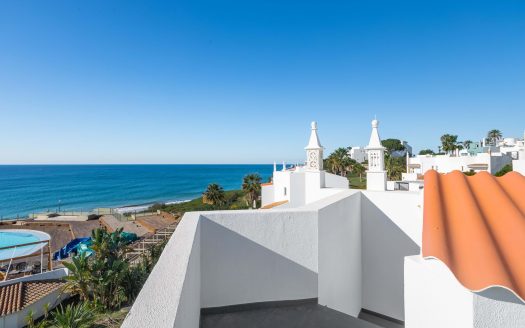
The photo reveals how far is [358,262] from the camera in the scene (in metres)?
5.68

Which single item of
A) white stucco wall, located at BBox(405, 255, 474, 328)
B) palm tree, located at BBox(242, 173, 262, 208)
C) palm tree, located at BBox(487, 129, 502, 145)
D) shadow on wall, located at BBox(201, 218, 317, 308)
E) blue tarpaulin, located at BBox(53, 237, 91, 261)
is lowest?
blue tarpaulin, located at BBox(53, 237, 91, 261)

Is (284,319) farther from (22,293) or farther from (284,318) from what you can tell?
(22,293)

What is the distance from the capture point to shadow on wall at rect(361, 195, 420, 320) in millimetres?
5531

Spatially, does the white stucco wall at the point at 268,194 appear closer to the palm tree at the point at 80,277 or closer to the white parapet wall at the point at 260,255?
the palm tree at the point at 80,277

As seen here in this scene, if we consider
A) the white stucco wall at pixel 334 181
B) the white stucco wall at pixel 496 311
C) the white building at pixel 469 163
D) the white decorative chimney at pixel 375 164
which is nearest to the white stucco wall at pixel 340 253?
the white decorative chimney at pixel 375 164

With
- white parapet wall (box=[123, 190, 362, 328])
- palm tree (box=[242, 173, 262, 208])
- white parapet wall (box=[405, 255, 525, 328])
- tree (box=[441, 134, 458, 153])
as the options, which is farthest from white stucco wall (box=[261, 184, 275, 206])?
tree (box=[441, 134, 458, 153])

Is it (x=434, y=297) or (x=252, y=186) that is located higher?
(x=434, y=297)

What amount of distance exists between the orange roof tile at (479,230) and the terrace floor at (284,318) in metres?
2.16

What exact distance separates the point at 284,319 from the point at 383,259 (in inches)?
138

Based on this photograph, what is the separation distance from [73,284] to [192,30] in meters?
14.0

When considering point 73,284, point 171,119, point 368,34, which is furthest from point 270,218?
point 171,119

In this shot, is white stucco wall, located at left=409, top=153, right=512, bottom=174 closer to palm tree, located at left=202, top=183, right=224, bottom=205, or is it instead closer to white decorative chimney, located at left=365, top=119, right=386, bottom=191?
palm tree, located at left=202, top=183, right=224, bottom=205

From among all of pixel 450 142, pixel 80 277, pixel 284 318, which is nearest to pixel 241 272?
pixel 284 318

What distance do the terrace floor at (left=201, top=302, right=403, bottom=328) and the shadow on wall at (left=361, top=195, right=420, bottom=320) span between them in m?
2.65
